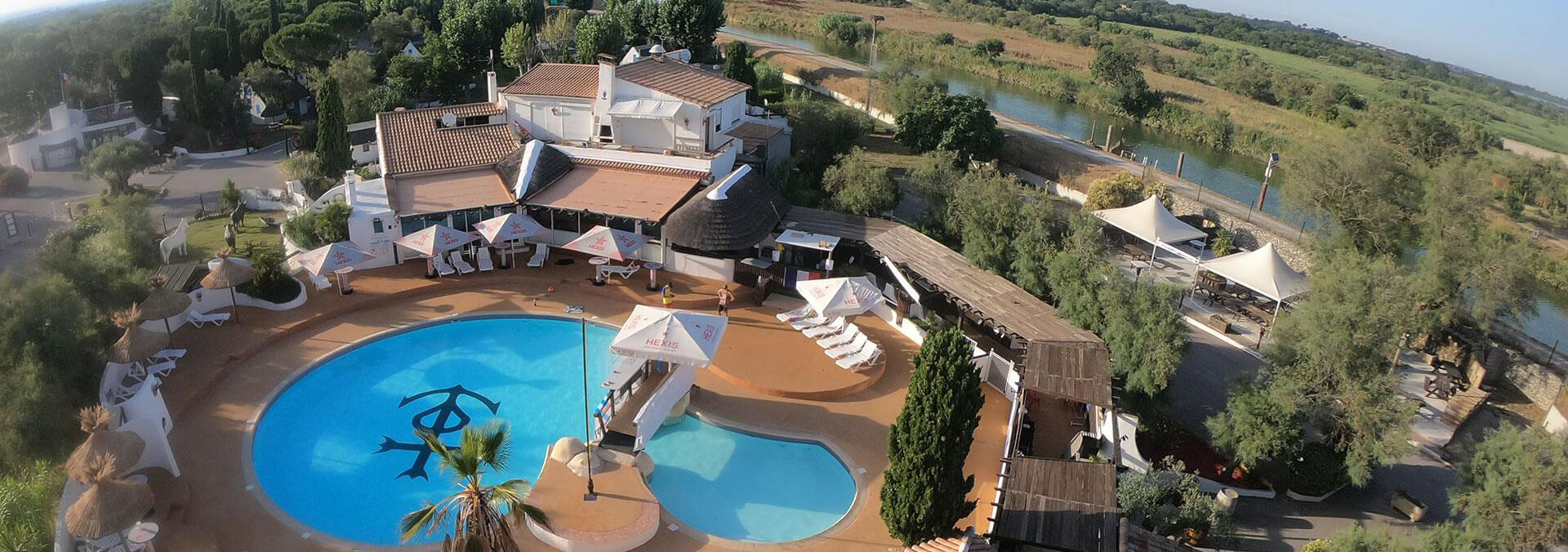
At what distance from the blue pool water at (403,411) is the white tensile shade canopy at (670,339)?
2463mm

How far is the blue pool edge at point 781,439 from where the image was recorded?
60.3ft

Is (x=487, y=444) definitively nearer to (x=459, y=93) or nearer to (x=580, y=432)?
(x=580, y=432)

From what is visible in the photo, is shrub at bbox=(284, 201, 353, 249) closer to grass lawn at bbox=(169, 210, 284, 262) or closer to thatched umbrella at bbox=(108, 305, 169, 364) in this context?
grass lawn at bbox=(169, 210, 284, 262)

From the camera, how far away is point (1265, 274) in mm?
28234

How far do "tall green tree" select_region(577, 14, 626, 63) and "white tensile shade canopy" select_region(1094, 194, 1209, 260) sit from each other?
102 ft

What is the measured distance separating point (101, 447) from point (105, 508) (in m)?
1.92

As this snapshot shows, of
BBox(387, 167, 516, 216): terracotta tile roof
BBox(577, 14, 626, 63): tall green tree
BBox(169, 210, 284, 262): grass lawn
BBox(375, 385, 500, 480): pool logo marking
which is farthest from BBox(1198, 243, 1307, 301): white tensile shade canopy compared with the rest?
BBox(577, 14, 626, 63): tall green tree

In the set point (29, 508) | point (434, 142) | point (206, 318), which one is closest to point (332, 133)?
point (434, 142)

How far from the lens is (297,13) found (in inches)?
2591

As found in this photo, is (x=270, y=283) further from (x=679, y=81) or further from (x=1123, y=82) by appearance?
(x=1123, y=82)

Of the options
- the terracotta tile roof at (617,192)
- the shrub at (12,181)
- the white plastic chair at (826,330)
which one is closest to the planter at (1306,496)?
the white plastic chair at (826,330)

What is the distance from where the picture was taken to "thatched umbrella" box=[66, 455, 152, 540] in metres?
15.5

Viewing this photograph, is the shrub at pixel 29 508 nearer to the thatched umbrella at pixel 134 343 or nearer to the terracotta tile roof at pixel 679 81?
the thatched umbrella at pixel 134 343

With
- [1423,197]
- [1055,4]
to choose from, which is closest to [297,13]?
[1423,197]
